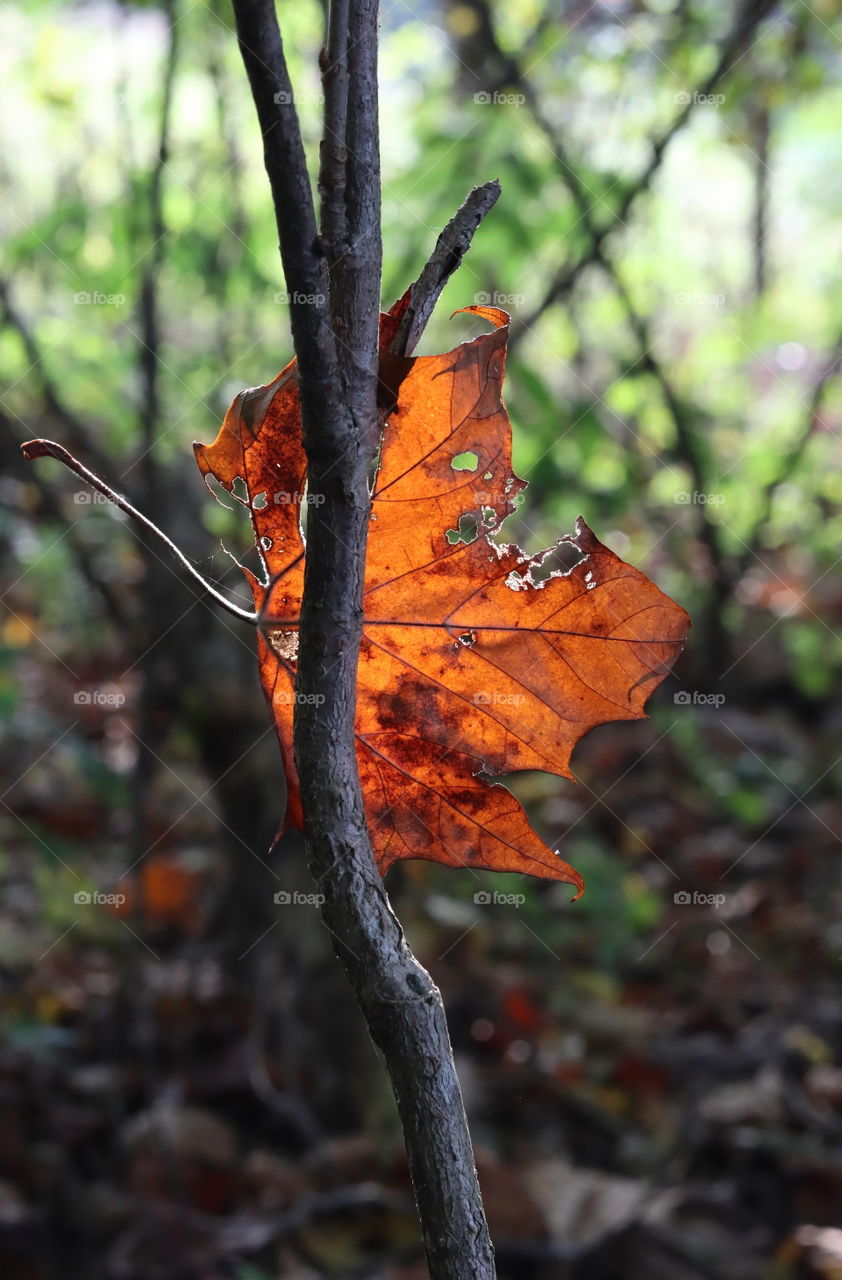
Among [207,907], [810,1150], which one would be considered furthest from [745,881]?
[207,907]

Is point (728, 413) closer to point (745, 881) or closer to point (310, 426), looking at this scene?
point (745, 881)
